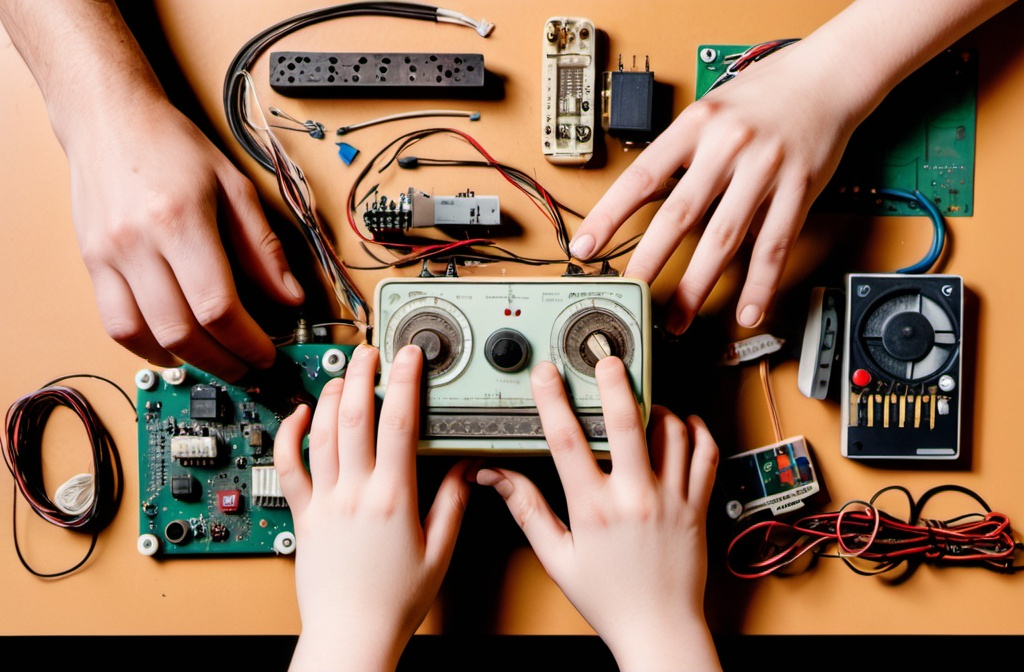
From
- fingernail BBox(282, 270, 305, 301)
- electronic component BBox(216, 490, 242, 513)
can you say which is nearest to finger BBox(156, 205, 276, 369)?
fingernail BBox(282, 270, 305, 301)

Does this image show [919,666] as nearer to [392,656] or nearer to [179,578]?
[392,656]

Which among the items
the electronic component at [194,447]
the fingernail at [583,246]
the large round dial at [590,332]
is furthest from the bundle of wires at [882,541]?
the electronic component at [194,447]

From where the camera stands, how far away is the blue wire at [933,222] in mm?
1215

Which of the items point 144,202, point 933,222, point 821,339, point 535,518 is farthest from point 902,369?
point 144,202

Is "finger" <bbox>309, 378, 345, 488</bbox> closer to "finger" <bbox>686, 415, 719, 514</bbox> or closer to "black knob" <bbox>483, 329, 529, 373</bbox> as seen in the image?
"black knob" <bbox>483, 329, 529, 373</bbox>

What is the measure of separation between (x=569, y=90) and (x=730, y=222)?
1.33 ft

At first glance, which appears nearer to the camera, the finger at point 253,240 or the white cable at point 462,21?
the finger at point 253,240

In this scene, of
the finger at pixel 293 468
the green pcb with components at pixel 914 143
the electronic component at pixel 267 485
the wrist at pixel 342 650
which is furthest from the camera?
the green pcb with components at pixel 914 143

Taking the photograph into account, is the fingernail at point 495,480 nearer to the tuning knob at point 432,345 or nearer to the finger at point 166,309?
the tuning knob at point 432,345

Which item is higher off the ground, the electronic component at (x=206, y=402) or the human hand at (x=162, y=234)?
the human hand at (x=162, y=234)

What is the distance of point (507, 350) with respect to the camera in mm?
953

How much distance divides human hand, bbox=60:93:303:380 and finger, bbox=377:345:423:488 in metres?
0.27

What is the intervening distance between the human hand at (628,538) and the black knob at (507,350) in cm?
3

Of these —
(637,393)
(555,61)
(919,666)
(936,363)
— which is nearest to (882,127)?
(936,363)
